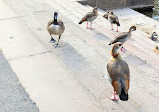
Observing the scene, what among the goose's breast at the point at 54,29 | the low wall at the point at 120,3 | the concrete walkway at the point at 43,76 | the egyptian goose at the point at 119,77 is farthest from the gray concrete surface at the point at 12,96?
the low wall at the point at 120,3

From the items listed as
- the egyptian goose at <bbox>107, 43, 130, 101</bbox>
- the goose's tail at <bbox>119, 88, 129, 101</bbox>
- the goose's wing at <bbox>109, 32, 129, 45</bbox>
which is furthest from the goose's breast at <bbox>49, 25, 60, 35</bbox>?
the goose's tail at <bbox>119, 88, 129, 101</bbox>

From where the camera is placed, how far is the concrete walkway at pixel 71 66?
5648mm

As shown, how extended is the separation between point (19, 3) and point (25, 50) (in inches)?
199

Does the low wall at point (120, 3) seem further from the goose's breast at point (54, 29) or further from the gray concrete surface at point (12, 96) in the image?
the gray concrete surface at point (12, 96)

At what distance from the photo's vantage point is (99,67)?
7.14m

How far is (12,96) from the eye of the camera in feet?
18.8

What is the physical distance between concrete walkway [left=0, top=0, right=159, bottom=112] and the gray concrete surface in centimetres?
15

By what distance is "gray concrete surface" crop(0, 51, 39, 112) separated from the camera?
5363 millimetres

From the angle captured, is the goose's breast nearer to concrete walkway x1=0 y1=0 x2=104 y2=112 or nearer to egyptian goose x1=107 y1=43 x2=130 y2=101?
concrete walkway x1=0 y1=0 x2=104 y2=112

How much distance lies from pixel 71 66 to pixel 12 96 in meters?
1.93

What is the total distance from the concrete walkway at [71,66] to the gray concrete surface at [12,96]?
0.15 metres

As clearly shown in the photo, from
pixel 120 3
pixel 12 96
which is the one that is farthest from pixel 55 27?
pixel 120 3

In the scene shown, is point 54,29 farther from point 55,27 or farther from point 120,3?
point 120,3

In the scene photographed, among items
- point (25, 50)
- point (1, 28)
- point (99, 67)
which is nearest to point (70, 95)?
point (99, 67)
